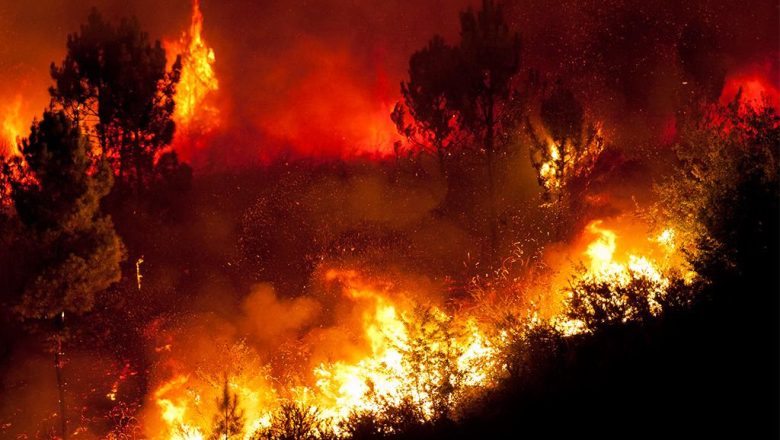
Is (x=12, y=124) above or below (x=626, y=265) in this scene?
above

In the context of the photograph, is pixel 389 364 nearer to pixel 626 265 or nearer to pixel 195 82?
pixel 626 265

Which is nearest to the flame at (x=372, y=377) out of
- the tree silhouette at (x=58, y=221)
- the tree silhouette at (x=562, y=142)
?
the tree silhouette at (x=58, y=221)

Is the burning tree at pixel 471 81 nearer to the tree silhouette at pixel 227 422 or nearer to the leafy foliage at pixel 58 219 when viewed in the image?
the tree silhouette at pixel 227 422

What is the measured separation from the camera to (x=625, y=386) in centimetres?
939

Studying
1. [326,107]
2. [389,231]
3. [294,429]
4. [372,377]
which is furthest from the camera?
[326,107]

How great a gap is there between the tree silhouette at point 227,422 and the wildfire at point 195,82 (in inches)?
832

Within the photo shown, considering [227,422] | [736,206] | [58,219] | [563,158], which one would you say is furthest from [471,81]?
[227,422]

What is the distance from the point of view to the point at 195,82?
32812mm

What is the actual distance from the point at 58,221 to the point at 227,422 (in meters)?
6.29

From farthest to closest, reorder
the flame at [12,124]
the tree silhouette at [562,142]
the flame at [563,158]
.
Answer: the flame at [12,124], the flame at [563,158], the tree silhouette at [562,142]

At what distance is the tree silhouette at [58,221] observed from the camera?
14578 millimetres

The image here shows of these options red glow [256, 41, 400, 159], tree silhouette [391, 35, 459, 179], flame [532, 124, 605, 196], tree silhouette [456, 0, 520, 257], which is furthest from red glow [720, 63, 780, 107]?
tree silhouette [391, 35, 459, 179]

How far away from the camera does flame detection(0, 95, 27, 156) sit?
27583 millimetres

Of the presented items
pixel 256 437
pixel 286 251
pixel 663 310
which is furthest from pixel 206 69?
pixel 663 310
